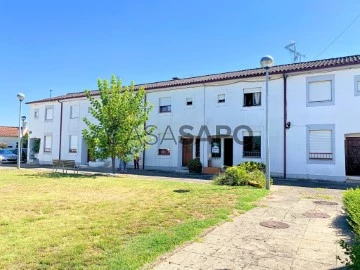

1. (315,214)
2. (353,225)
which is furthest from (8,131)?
(353,225)

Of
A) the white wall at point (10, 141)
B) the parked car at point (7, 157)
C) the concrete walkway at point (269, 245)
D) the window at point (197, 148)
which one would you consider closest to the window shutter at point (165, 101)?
the window at point (197, 148)

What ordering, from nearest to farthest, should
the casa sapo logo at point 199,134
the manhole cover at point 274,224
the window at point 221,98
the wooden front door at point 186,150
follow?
the manhole cover at point 274,224, the casa sapo logo at point 199,134, the window at point 221,98, the wooden front door at point 186,150

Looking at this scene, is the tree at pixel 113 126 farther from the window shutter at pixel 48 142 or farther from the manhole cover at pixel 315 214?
the window shutter at pixel 48 142

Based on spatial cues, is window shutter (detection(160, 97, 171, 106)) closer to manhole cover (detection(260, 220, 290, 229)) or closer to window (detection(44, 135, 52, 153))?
window (detection(44, 135, 52, 153))

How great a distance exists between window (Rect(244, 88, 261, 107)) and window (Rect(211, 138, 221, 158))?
3.17 m

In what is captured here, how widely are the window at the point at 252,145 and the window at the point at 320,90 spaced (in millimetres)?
3670

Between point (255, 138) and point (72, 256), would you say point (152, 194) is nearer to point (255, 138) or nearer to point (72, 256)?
point (72, 256)

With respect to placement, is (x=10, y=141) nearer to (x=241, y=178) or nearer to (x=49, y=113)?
(x=49, y=113)

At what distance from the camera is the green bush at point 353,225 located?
11.1 ft

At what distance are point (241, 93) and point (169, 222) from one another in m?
14.8

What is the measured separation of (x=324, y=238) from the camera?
5.68 meters

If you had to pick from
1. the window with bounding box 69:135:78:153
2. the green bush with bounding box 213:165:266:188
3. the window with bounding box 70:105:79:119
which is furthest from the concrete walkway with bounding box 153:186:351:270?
the window with bounding box 70:105:79:119

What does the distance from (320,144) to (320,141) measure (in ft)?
0.55

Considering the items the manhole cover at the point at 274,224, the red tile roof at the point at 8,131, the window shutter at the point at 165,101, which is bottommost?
the manhole cover at the point at 274,224
